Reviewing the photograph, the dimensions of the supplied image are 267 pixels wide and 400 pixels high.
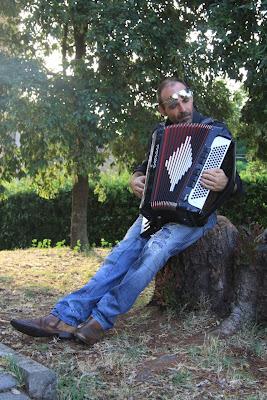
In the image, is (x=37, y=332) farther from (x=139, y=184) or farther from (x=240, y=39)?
(x=240, y=39)

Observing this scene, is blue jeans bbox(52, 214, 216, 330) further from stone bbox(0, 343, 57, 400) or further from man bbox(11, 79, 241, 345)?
stone bbox(0, 343, 57, 400)

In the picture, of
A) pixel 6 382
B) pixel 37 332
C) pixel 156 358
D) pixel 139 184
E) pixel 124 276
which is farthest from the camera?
pixel 139 184

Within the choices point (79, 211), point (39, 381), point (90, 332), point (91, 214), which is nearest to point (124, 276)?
point (90, 332)

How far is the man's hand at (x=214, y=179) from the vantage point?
3650 mm

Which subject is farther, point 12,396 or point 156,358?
point 156,358

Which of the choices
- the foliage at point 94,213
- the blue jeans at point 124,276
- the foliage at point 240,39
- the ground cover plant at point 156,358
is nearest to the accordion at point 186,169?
the blue jeans at point 124,276

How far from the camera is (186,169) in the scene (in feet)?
12.2

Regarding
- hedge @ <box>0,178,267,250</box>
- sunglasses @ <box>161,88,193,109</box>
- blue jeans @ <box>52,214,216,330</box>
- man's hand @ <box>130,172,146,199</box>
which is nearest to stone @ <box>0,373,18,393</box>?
blue jeans @ <box>52,214,216,330</box>

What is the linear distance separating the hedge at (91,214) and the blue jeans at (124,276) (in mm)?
6188

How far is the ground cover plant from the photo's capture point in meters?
3.10

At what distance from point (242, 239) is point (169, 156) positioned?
29.4 inches

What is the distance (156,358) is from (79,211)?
503 cm

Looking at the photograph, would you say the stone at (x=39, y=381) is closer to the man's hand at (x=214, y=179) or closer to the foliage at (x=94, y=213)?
the man's hand at (x=214, y=179)

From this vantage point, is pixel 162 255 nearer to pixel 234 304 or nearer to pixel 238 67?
pixel 234 304
